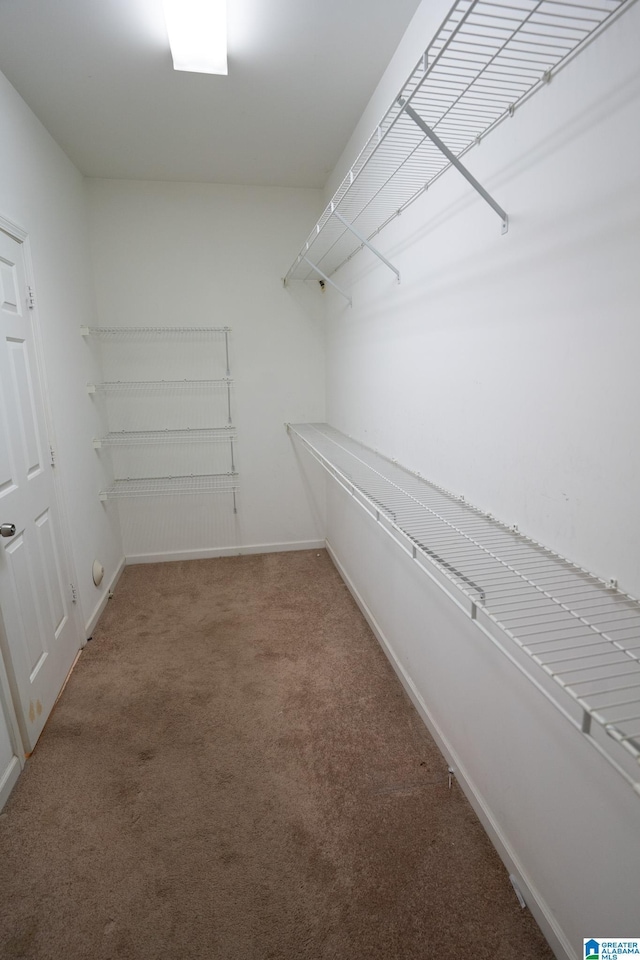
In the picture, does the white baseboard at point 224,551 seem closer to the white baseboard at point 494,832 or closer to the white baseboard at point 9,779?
the white baseboard at point 494,832

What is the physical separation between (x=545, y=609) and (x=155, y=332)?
3167 millimetres

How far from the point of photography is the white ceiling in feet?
5.55

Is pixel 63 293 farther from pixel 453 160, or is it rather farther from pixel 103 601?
pixel 453 160

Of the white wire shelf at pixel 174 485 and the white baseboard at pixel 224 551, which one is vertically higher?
the white wire shelf at pixel 174 485

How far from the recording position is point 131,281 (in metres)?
3.25

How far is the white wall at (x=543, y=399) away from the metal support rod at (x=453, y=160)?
0.13ft

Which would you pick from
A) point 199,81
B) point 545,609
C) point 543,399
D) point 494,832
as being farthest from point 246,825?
point 199,81

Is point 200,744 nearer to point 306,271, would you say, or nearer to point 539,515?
point 539,515

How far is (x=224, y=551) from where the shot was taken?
3766 mm

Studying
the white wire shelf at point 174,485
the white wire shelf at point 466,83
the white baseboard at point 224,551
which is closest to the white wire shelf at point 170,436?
the white wire shelf at point 174,485

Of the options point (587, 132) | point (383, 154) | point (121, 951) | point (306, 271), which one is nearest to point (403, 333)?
point (383, 154)

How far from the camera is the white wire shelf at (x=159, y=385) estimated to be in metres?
3.37

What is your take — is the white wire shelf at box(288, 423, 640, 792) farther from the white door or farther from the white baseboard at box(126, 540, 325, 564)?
the white baseboard at box(126, 540, 325, 564)

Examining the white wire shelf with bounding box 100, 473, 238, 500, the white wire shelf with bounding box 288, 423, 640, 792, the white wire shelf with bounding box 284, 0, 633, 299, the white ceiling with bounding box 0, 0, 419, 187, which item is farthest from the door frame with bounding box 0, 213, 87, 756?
the white wire shelf with bounding box 288, 423, 640, 792
